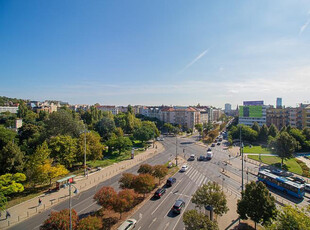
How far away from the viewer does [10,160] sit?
2883cm

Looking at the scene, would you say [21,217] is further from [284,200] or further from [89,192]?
[284,200]

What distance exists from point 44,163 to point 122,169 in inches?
636

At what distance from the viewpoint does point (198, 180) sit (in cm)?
3156

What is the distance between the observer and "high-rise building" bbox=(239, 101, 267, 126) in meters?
84.9

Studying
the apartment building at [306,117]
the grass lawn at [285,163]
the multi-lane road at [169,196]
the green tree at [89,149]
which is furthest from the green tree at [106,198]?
the apartment building at [306,117]

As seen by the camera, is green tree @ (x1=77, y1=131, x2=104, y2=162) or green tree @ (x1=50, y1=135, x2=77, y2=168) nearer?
green tree @ (x1=50, y1=135, x2=77, y2=168)

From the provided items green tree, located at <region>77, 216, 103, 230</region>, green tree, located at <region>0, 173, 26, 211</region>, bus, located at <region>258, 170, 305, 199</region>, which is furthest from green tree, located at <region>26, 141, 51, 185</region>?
bus, located at <region>258, 170, 305, 199</region>

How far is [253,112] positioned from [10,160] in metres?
98.0

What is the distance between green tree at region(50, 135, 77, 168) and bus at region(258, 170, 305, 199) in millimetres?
38499

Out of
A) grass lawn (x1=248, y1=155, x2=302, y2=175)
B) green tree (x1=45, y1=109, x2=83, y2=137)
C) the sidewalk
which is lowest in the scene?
the sidewalk

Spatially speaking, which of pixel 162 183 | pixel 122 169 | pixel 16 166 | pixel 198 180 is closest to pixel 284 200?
pixel 198 180

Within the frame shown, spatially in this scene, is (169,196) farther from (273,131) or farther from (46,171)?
(273,131)

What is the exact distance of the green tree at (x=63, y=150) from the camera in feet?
111

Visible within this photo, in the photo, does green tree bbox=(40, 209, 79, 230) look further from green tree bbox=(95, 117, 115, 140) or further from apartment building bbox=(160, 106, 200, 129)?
apartment building bbox=(160, 106, 200, 129)
